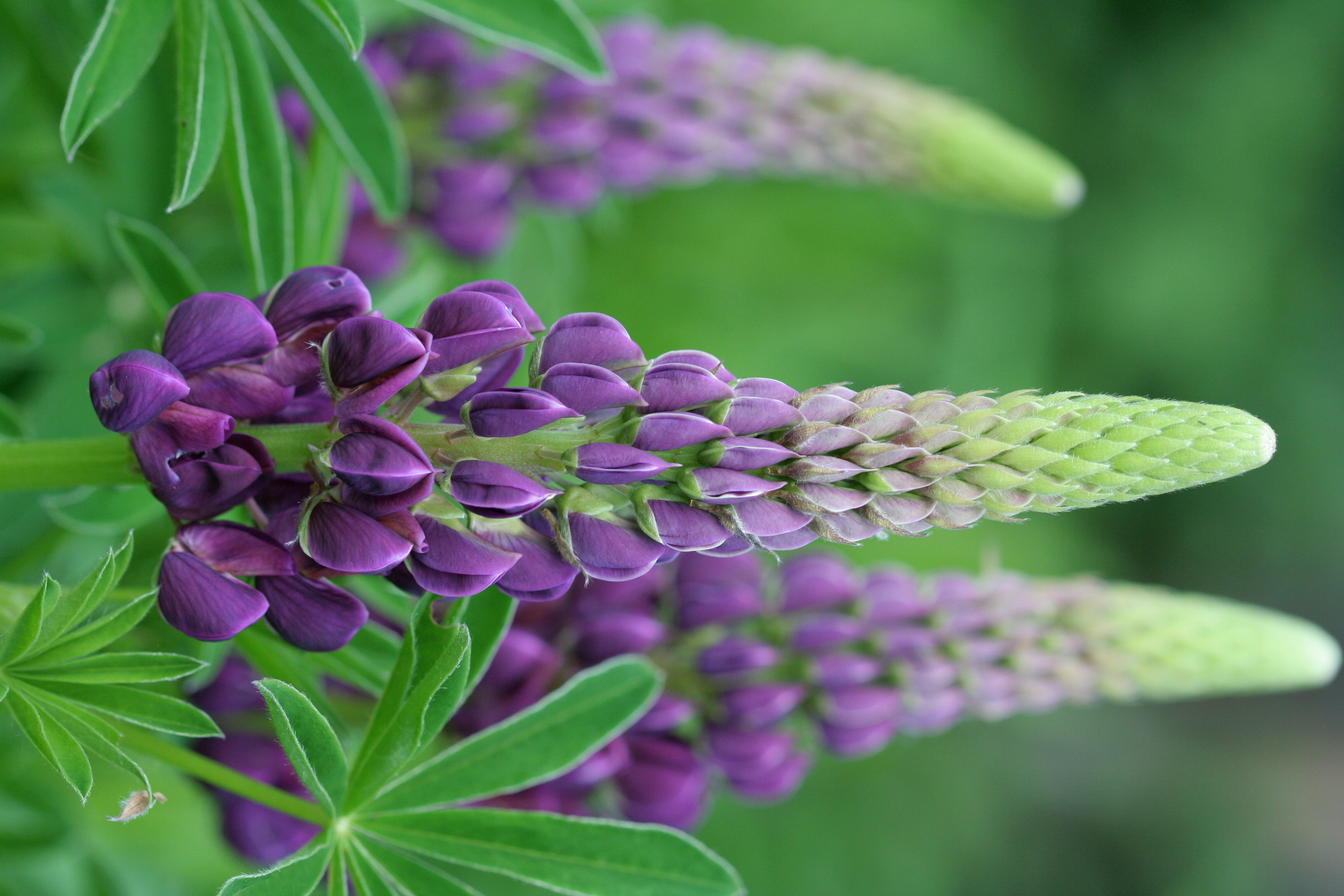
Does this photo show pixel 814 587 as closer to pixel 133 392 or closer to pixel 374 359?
pixel 374 359

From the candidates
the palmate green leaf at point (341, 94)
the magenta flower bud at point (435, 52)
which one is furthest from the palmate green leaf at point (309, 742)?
the magenta flower bud at point (435, 52)

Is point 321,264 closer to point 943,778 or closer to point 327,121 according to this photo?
point 327,121

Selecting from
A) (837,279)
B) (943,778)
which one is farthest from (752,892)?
(837,279)

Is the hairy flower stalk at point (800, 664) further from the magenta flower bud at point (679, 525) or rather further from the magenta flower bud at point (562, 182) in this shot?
the magenta flower bud at point (562, 182)

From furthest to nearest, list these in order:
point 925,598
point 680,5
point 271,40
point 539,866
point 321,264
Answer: point 680,5 < point 925,598 < point 321,264 < point 271,40 < point 539,866

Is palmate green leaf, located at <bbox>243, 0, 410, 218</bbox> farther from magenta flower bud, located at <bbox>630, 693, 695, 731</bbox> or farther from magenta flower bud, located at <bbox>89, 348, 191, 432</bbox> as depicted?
magenta flower bud, located at <bbox>630, 693, 695, 731</bbox>

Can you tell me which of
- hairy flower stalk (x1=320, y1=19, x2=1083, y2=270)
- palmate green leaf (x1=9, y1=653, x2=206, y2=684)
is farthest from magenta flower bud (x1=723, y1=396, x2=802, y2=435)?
hairy flower stalk (x1=320, y1=19, x2=1083, y2=270)
